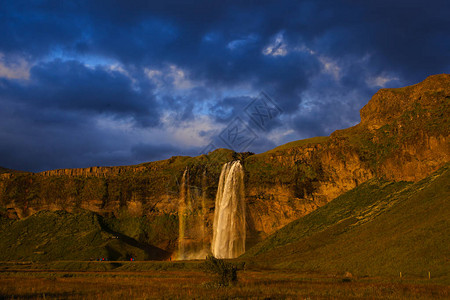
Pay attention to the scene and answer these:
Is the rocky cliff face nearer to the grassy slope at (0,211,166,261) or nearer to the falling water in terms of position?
the falling water

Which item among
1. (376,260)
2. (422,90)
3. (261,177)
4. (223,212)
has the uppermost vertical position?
(422,90)

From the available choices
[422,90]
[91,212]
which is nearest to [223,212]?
[91,212]

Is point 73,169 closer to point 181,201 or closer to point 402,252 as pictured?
point 181,201

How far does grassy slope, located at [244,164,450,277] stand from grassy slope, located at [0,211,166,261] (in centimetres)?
3464

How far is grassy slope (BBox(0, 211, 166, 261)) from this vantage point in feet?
277

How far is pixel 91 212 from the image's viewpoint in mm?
102562

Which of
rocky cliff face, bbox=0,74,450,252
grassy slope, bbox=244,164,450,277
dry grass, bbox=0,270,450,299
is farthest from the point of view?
rocky cliff face, bbox=0,74,450,252

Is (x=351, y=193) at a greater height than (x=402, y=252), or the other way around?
(x=351, y=193)

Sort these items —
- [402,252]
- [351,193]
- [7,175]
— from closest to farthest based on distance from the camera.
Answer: [402,252]
[351,193]
[7,175]

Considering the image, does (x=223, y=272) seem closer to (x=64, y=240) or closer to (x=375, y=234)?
(x=375, y=234)

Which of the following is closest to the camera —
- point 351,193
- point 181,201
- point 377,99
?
point 351,193

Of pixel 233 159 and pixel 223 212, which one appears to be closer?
pixel 223 212

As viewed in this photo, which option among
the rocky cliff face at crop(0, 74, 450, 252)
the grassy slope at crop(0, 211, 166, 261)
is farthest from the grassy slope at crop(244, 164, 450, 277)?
the grassy slope at crop(0, 211, 166, 261)

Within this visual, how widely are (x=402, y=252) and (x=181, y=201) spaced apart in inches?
2725
